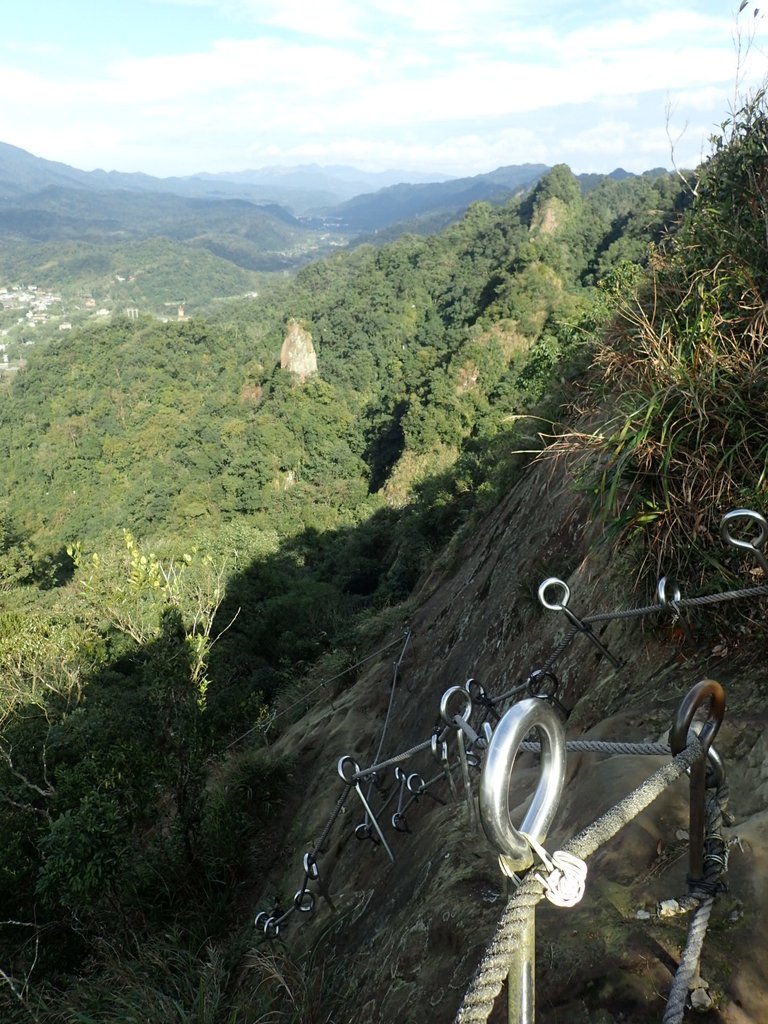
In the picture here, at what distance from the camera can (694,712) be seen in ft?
4.49

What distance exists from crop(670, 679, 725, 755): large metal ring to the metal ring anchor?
1.10 feet

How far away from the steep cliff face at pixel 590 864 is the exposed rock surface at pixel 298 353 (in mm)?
57294

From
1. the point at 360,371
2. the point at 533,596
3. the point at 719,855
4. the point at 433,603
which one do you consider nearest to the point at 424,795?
the point at 533,596

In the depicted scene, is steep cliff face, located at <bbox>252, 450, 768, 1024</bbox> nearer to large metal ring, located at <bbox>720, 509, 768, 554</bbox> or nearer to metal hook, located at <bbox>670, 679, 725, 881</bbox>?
metal hook, located at <bbox>670, 679, 725, 881</bbox>

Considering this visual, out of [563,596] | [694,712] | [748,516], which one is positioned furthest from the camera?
[563,596]

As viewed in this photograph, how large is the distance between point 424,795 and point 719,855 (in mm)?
3081

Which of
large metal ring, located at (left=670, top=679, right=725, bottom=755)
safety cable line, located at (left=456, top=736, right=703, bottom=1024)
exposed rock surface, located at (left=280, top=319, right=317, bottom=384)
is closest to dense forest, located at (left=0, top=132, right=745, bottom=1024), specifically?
exposed rock surface, located at (left=280, top=319, right=317, bottom=384)

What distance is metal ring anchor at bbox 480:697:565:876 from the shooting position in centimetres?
103

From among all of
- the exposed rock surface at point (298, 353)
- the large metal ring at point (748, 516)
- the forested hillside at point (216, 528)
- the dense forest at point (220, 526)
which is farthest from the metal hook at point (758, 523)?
the exposed rock surface at point (298, 353)

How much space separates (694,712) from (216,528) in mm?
43338

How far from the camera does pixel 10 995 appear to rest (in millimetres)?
3994

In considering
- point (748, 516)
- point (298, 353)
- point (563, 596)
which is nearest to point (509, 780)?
point (748, 516)

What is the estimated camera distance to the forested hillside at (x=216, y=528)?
568 cm

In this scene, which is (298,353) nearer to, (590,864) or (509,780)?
(590,864)
